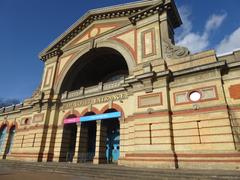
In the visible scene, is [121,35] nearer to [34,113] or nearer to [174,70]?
[174,70]

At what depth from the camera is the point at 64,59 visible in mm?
22188

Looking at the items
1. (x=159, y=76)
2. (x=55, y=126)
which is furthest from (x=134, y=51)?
(x=55, y=126)

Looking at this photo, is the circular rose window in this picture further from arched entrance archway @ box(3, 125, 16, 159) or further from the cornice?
arched entrance archway @ box(3, 125, 16, 159)

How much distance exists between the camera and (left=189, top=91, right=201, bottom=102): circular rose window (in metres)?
12.1

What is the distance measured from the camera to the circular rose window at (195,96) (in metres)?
12.1

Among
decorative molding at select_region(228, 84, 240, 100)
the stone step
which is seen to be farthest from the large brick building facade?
the stone step

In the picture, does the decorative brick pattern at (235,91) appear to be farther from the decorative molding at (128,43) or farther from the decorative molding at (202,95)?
the decorative molding at (128,43)

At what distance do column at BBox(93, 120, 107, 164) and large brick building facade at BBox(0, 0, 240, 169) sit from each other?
3.3 inches

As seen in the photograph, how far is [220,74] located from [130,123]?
7.34 m

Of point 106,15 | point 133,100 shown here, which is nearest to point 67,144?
point 133,100

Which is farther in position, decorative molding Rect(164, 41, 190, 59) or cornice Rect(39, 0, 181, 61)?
cornice Rect(39, 0, 181, 61)

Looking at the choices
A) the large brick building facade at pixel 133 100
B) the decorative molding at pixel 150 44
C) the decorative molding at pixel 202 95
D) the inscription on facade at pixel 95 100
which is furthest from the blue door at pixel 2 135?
the decorative molding at pixel 202 95

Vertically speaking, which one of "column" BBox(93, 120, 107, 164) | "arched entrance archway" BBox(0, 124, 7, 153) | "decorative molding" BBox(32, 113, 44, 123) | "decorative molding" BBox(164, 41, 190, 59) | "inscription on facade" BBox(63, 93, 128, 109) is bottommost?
"column" BBox(93, 120, 107, 164)

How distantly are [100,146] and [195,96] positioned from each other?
920cm
